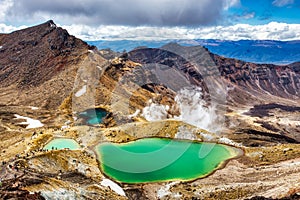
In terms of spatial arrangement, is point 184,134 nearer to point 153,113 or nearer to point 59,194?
point 59,194

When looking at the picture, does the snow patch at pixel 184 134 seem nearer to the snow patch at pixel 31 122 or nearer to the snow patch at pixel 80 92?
the snow patch at pixel 31 122

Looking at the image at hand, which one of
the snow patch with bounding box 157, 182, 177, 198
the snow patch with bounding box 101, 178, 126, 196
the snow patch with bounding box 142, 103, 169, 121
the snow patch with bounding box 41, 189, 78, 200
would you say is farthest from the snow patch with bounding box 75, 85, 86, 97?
the snow patch with bounding box 41, 189, 78, 200

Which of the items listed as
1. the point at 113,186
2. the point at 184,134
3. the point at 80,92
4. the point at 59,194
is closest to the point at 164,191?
the point at 113,186

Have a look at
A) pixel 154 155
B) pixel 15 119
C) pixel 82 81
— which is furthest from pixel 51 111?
pixel 154 155

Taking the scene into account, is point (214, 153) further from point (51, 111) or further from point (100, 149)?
point (51, 111)

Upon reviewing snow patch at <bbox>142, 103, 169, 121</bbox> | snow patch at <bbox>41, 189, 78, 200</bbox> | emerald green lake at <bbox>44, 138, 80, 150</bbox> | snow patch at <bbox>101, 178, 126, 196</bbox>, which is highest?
snow patch at <bbox>41, 189, 78, 200</bbox>

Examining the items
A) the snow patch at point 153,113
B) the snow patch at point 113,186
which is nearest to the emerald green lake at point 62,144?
the snow patch at point 113,186

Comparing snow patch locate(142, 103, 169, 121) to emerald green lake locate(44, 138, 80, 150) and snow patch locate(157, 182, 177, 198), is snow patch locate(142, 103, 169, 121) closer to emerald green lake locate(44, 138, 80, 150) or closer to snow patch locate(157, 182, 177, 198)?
emerald green lake locate(44, 138, 80, 150)
